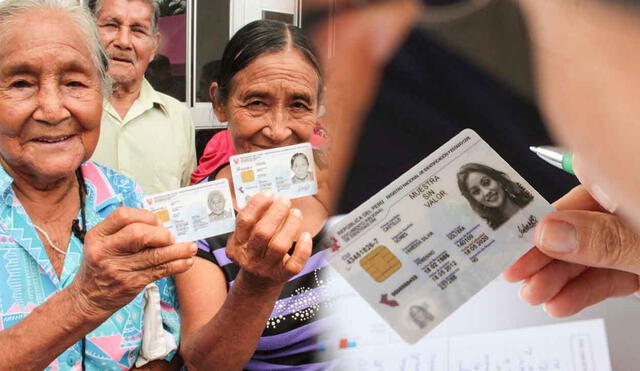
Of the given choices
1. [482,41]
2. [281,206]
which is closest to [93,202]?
[281,206]

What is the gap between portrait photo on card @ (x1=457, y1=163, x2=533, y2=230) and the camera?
2.64 feet

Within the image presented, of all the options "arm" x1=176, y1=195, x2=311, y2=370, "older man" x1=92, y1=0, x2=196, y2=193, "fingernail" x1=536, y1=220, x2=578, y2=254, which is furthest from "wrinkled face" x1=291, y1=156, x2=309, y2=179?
"older man" x1=92, y1=0, x2=196, y2=193

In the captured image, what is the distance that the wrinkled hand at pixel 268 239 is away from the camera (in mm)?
975

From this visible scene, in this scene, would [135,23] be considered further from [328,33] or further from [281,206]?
[281,206]

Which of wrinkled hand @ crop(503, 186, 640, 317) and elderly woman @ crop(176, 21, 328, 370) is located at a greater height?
elderly woman @ crop(176, 21, 328, 370)

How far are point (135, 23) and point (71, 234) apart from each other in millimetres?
885

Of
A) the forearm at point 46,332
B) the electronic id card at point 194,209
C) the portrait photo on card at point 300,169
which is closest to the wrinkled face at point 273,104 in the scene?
the portrait photo on card at point 300,169

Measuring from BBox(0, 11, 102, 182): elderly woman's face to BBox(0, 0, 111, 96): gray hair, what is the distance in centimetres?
1

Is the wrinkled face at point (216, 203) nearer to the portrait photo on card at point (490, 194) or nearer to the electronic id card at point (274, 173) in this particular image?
the electronic id card at point (274, 173)

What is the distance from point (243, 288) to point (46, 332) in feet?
1.12

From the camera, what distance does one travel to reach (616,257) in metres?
0.70

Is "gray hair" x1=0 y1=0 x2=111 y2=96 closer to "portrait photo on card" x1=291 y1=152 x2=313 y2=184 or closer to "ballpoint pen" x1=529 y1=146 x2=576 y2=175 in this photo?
"portrait photo on card" x1=291 y1=152 x2=313 y2=184

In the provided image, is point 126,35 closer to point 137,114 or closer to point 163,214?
point 137,114

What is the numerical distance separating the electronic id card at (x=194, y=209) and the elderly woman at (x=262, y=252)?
50 mm
